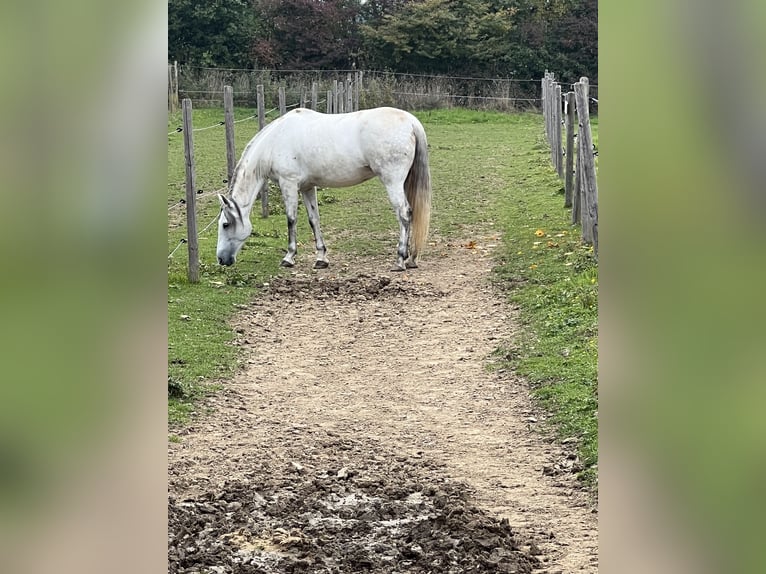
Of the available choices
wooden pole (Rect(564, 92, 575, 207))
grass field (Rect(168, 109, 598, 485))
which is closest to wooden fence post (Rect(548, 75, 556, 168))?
grass field (Rect(168, 109, 598, 485))

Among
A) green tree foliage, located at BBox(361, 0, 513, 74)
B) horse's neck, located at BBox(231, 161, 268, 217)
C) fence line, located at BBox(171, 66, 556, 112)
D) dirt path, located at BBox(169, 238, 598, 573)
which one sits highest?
green tree foliage, located at BBox(361, 0, 513, 74)

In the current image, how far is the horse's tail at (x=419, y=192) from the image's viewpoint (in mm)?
9953

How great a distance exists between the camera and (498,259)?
10125 mm

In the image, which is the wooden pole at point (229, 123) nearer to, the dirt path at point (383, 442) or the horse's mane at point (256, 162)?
the horse's mane at point (256, 162)

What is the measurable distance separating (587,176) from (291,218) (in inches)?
129

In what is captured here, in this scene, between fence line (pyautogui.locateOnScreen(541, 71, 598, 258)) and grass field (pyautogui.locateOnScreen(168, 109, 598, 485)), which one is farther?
fence line (pyautogui.locateOnScreen(541, 71, 598, 258))

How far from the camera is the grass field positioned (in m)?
5.84

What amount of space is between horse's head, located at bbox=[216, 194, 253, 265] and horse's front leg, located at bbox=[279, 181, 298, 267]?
2.07 feet

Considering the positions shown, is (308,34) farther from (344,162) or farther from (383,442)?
(383,442)

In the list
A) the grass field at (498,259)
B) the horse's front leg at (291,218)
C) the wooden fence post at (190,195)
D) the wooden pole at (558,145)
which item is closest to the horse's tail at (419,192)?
the grass field at (498,259)

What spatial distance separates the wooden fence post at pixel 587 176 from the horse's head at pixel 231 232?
3.47m

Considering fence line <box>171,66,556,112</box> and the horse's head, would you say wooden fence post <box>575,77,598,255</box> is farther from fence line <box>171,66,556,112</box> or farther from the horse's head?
fence line <box>171,66,556,112</box>

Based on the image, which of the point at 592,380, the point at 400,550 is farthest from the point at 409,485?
the point at 592,380
